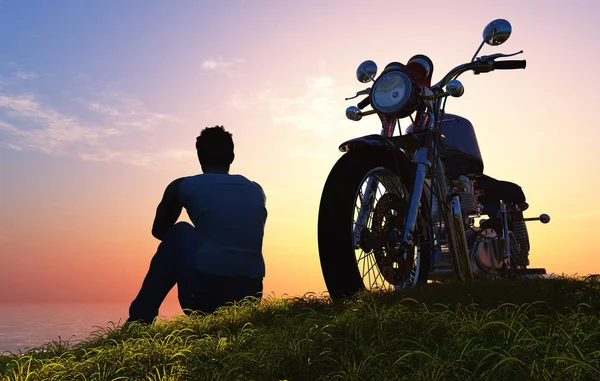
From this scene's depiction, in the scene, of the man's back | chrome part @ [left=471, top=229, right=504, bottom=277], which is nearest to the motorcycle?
the man's back

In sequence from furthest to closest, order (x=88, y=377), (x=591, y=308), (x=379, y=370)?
(x=591, y=308) → (x=88, y=377) → (x=379, y=370)

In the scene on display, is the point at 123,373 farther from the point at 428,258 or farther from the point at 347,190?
→ the point at 428,258

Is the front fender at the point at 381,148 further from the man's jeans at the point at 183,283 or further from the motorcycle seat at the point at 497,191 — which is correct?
the motorcycle seat at the point at 497,191

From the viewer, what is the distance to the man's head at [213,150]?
16.1ft

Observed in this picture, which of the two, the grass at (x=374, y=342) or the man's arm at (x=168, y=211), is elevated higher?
the man's arm at (x=168, y=211)

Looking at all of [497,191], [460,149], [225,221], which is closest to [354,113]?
[460,149]

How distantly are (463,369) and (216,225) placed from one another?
Result: 2.29 metres

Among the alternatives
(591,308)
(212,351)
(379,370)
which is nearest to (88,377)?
(212,351)

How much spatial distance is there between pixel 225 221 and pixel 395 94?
1.64 meters

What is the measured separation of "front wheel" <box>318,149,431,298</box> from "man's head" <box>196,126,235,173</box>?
0.94 m

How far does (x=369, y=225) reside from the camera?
4777 millimetres

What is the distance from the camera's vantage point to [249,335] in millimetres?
3873

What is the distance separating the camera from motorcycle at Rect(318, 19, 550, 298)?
444 centimetres

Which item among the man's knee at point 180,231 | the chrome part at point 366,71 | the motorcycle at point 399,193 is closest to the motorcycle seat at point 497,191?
the motorcycle at point 399,193
